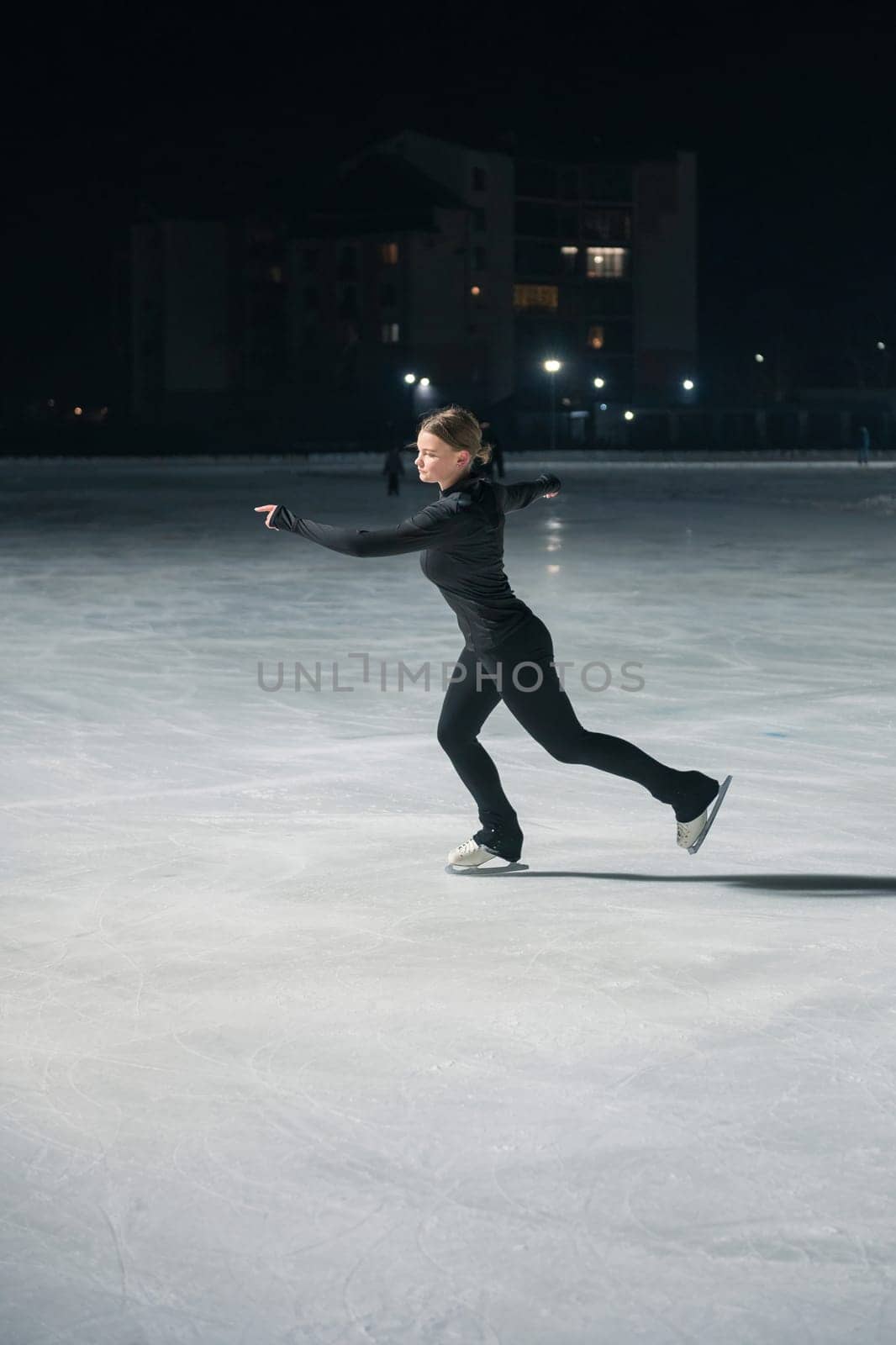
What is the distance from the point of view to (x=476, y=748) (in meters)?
5.82

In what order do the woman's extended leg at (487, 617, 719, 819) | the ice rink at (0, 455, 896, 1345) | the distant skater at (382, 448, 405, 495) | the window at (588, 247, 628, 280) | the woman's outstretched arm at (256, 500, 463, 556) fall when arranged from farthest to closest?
the window at (588, 247, 628, 280), the distant skater at (382, 448, 405, 495), the woman's extended leg at (487, 617, 719, 819), the woman's outstretched arm at (256, 500, 463, 556), the ice rink at (0, 455, 896, 1345)

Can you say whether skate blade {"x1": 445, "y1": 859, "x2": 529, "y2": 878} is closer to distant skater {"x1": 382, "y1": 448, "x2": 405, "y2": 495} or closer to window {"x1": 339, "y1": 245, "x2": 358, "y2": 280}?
distant skater {"x1": 382, "y1": 448, "x2": 405, "y2": 495}

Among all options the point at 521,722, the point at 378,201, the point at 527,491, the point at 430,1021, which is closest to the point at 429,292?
the point at 378,201

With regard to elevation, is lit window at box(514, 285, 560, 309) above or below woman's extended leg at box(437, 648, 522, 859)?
above

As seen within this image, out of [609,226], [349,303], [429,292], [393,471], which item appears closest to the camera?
[393,471]

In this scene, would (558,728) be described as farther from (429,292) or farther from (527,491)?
(429,292)

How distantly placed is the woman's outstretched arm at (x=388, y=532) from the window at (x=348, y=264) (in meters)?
83.3

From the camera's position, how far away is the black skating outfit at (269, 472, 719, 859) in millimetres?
5184

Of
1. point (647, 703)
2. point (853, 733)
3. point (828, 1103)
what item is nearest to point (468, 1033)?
point (828, 1103)

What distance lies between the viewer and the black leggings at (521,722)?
5.46 metres

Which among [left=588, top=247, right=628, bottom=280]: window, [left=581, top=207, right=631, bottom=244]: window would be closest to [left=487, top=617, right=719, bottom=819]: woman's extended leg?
[left=588, top=247, right=628, bottom=280]: window

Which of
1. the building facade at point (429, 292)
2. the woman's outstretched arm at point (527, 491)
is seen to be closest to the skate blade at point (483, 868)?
the woman's outstretched arm at point (527, 491)

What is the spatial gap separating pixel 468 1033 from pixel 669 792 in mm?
1761

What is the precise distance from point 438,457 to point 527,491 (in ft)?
1.68
